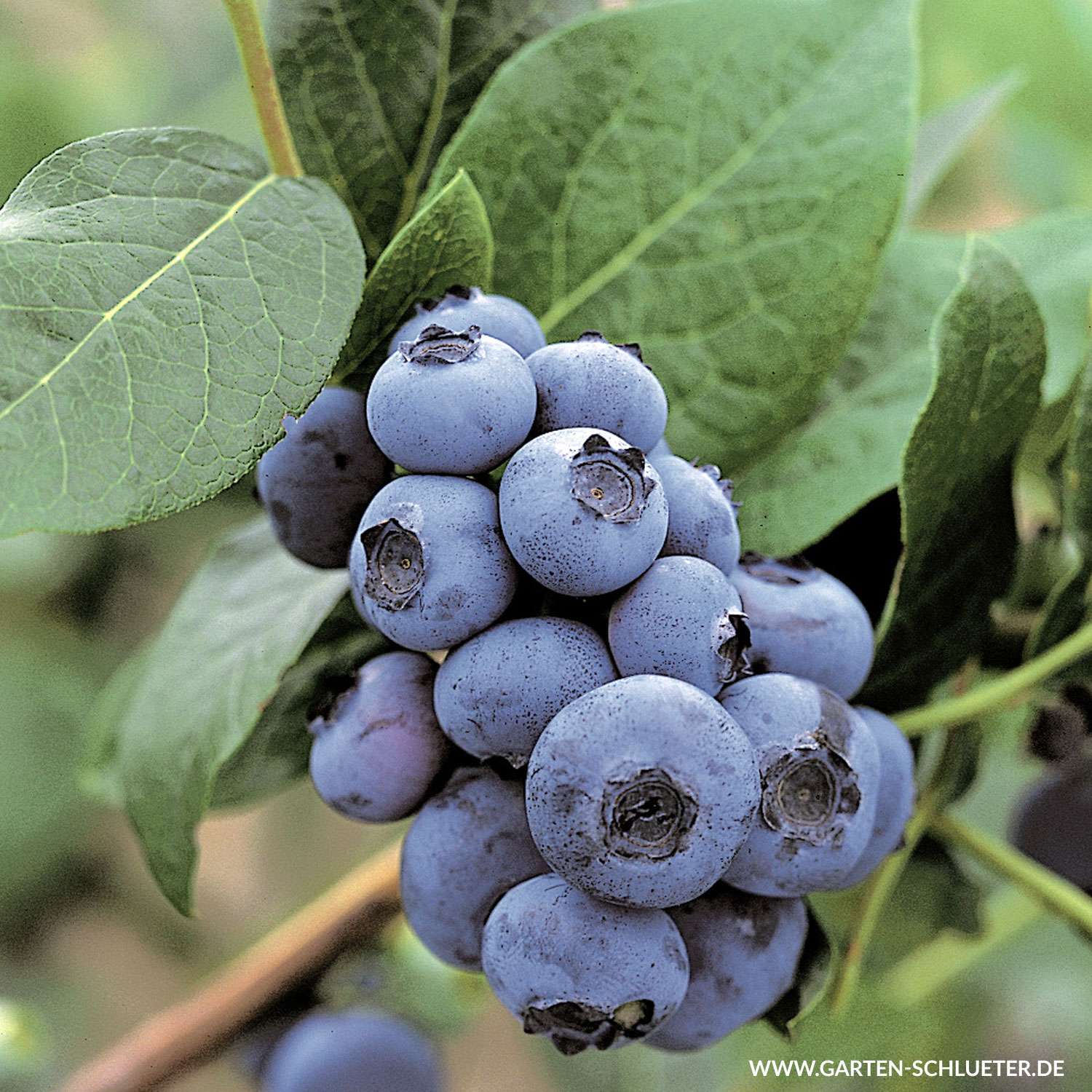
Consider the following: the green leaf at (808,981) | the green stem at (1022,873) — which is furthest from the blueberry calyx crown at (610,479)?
the green stem at (1022,873)

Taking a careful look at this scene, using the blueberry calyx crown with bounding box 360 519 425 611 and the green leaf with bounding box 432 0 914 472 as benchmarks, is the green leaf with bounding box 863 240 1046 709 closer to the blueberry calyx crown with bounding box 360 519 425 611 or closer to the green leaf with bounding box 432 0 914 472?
the green leaf with bounding box 432 0 914 472

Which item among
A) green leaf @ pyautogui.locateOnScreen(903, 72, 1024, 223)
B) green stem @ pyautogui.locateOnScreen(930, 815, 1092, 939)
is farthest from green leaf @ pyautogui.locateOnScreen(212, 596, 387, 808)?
green leaf @ pyautogui.locateOnScreen(903, 72, 1024, 223)

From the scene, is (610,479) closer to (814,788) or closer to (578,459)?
(578,459)

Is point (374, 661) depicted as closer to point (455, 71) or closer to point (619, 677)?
point (619, 677)


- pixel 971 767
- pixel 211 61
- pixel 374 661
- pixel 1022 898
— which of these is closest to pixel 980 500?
pixel 971 767

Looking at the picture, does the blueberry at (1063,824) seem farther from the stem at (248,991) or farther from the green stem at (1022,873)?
the stem at (248,991)

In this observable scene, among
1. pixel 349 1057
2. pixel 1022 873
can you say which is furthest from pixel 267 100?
pixel 349 1057
